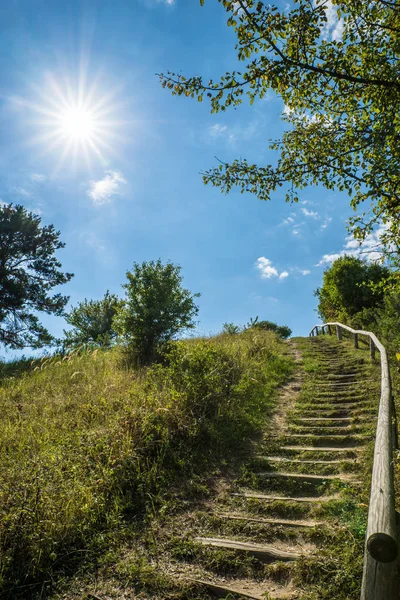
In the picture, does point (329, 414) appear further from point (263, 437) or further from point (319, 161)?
point (319, 161)

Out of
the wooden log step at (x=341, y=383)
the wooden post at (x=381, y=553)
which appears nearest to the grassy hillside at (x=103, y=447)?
the wooden log step at (x=341, y=383)

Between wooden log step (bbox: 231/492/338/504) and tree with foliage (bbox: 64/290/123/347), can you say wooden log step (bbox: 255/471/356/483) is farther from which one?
tree with foliage (bbox: 64/290/123/347)

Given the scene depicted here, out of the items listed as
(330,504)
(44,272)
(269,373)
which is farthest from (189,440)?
(44,272)

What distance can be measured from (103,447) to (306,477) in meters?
3.00

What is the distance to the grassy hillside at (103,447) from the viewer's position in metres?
3.78

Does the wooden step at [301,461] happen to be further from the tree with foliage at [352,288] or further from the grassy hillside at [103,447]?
the tree with foliage at [352,288]

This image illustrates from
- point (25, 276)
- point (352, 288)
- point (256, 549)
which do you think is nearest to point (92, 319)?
point (25, 276)

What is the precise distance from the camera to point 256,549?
3.81 metres

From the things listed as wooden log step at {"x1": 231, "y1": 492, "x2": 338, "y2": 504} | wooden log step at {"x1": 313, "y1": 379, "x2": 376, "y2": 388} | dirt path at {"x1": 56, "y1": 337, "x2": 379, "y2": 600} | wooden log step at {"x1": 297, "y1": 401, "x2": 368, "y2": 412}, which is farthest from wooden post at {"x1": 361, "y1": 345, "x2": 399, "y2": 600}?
wooden log step at {"x1": 313, "y1": 379, "x2": 376, "y2": 388}

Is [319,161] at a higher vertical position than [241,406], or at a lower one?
higher

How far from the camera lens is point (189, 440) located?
6.24m

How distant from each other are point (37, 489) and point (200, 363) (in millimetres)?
4683

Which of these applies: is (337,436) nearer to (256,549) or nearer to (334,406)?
(334,406)

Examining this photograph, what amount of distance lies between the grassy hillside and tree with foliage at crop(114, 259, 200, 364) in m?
2.42
